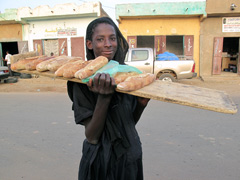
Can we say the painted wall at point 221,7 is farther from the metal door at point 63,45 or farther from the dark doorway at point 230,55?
the metal door at point 63,45

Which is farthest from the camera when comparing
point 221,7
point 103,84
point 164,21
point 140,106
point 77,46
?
point 77,46


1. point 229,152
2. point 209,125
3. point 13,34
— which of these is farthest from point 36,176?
point 13,34

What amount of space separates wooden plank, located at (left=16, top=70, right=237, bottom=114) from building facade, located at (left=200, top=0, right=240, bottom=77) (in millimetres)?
11430

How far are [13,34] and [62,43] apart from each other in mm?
3706

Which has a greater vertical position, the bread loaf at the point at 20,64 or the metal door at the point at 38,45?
the metal door at the point at 38,45

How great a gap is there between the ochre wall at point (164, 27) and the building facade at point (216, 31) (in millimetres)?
346

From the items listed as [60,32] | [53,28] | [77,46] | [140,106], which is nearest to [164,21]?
[77,46]

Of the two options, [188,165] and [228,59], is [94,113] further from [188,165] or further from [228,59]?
[228,59]

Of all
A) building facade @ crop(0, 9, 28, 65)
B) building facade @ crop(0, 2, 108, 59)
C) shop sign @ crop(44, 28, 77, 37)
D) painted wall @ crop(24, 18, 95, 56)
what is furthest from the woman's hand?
building facade @ crop(0, 9, 28, 65)

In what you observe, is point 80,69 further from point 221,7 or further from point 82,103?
point 221,7

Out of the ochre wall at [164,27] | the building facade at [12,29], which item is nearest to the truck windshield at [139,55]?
the ochre wall at [164,27]

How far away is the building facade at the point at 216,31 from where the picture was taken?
10.9 meters

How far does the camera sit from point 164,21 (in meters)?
12.0

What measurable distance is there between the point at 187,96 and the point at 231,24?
12.3m
